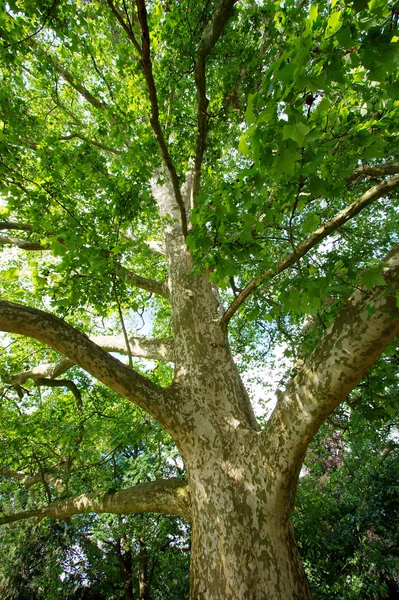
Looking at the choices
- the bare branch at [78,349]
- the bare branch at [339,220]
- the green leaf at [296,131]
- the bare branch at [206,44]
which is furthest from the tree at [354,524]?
the green leaf at [296,131]

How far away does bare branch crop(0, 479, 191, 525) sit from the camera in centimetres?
276

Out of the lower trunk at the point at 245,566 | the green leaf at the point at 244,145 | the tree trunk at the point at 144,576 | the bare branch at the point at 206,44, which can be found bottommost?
the lower trunk at the point at 245,566

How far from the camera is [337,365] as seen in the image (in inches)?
78.3

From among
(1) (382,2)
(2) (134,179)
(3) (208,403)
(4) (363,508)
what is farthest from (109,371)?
(4) (363,508)

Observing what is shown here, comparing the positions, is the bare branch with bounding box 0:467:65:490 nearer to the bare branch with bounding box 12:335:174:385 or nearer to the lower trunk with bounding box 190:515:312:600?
the bare branch with bounding box 12:335:174:385

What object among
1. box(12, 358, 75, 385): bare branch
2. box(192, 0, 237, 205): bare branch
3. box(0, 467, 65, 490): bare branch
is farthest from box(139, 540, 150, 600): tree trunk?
box(192, 0, 237, 205): bare branch

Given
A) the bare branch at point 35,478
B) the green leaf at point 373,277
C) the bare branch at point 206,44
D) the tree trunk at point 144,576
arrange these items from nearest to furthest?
the green leaf at point 373,277 < the bare branch at point 206,44 < the bare branch at point 35,478 < the tree trunk at point 144,576

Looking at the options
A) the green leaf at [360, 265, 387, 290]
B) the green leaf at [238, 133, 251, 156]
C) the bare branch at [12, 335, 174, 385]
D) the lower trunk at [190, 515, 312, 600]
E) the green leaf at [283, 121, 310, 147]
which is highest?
the bare branch at [12, 335, 174, 385]

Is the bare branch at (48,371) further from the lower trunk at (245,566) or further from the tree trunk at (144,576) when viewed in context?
the tree trunk at (144,576)

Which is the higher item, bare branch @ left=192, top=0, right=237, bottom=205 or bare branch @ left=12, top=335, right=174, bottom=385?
bare branch @ left=192, top=0, right=237, bottom=205

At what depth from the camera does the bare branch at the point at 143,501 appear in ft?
9.04

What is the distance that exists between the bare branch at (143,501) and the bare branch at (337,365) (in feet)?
3.34

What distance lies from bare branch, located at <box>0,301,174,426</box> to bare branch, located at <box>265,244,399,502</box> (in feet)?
3.38

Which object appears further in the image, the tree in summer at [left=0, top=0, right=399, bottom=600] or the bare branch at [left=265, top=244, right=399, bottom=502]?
the bare branch at [left=265, top=244, right=399, bottom=502]
